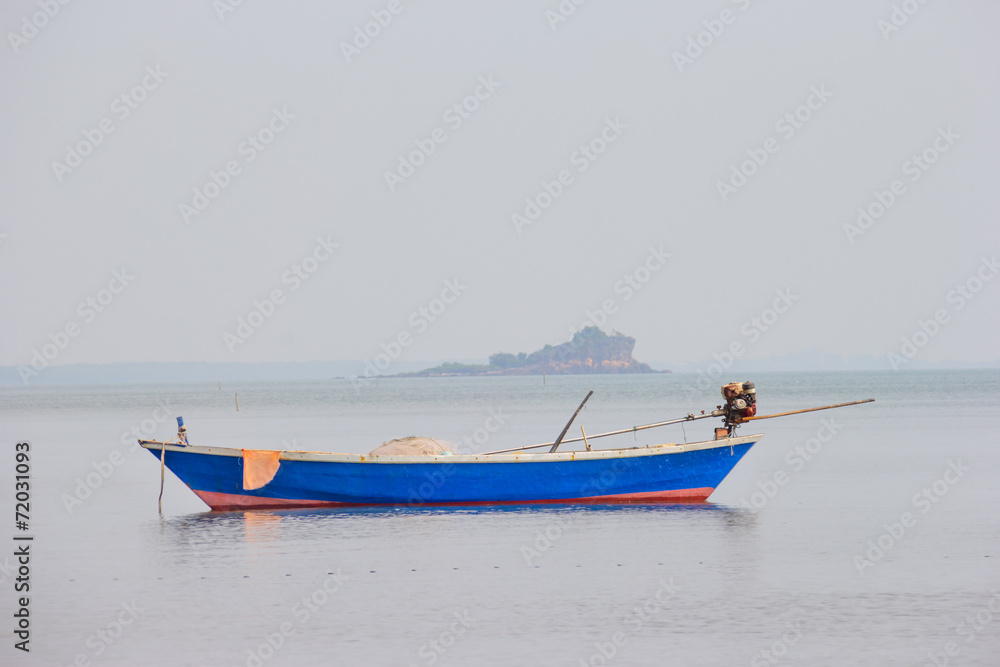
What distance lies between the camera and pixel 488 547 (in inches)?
692

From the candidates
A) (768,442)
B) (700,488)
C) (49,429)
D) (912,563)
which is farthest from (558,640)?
(49,429)

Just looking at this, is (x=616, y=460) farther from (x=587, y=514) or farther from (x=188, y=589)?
(x=188, y=589)
